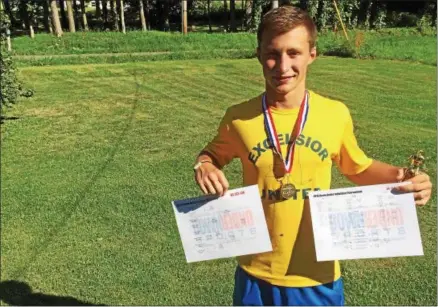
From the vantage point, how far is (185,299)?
3859 mm

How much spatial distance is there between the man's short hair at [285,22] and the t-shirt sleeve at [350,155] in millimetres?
330

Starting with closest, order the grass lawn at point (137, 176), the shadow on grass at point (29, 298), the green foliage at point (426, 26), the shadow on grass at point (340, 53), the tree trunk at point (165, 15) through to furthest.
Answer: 1. the shadow on grass at point (29, 298)
2. the grass lawn at point (137, 176)
3. the shadow on grass at point (340, 53)
4. the green foliage at point (426, 26)
5. the tree trunk at point (165, 15)

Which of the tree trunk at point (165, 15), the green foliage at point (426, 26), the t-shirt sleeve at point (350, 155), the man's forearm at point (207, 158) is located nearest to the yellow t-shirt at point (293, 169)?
the t-shirt sleeve at point (350, 155)

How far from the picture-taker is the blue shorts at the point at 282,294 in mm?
1918

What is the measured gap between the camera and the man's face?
1760 millimetres

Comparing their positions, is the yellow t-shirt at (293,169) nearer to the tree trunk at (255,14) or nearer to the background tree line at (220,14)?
the background tree line at (220,14)

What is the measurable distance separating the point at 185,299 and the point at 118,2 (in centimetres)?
2818

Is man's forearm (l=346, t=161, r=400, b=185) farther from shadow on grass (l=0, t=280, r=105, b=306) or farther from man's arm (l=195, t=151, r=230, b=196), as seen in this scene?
shadow on grass (l=0, t=280, r=105, b=306)

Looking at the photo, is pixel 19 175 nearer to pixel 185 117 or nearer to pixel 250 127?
pixel 185 117

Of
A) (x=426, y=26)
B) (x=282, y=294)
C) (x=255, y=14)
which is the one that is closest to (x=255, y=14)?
(x=255, y=14)

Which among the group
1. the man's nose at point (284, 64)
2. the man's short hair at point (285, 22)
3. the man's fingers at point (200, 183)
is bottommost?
the man's fingers at point (200, 183)

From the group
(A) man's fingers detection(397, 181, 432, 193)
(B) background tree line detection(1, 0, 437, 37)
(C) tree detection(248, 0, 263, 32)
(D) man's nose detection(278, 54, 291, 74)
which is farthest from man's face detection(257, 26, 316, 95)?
(C) tree detection(248, 0, 263, 32)

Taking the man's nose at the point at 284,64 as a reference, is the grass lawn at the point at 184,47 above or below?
below

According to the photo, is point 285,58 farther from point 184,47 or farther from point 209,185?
point 184,47
